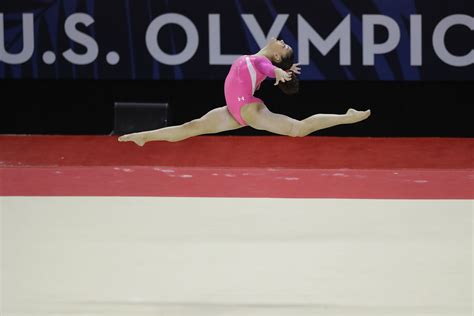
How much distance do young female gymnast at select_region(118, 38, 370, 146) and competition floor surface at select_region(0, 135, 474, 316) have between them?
35.2 inches

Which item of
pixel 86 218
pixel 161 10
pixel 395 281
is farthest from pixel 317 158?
pixel 395 281

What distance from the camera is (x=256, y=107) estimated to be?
13.6 feet

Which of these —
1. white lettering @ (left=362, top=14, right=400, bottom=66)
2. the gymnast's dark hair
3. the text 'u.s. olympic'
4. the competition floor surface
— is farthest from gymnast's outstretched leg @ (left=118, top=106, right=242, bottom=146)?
white lettering @ (left=362, top=14, right=400, bottom=66)

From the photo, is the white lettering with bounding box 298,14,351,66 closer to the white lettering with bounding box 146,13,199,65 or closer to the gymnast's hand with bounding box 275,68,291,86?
the white lettering with bounding box 146,13,199,65

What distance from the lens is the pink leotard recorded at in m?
4.10

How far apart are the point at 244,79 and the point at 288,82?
193 mm

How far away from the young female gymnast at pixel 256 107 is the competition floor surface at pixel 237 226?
894mm

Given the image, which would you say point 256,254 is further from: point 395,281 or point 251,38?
point 251,38

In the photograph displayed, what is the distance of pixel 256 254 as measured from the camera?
5559 millimetres

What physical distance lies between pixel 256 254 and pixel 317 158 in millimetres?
2950

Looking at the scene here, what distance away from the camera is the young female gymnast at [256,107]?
411cm

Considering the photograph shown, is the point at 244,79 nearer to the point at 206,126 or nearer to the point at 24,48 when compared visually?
the point at 206,126

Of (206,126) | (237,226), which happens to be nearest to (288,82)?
(206,126)

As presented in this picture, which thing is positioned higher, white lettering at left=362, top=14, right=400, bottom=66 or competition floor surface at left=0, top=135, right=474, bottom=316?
white lettering at left=362, top=14, right=400, bottom=66
